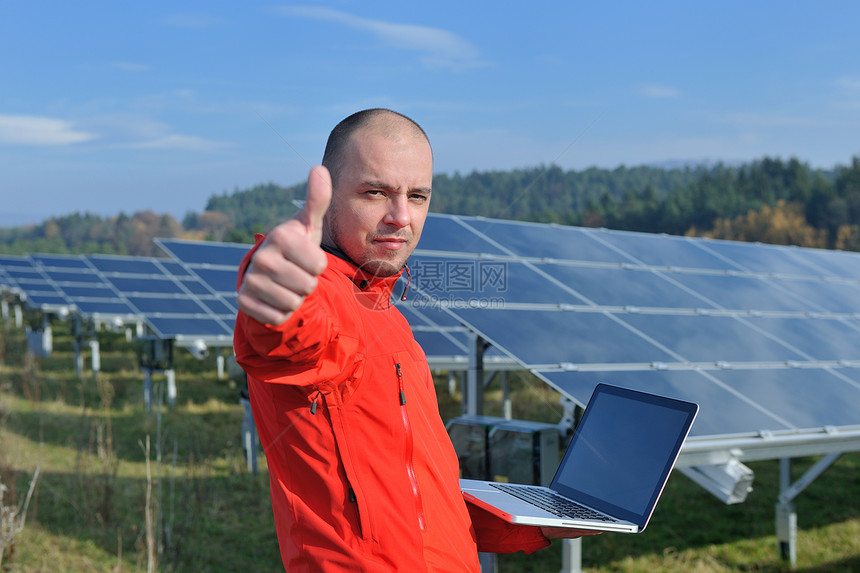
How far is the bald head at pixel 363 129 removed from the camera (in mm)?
1601

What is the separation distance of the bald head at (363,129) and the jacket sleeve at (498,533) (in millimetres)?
1086

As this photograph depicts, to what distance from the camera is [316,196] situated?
37.3 inches

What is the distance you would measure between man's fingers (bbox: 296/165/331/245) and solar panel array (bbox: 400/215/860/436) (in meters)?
2.85

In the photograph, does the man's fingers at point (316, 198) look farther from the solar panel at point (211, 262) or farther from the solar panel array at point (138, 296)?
the solar panel at point (211, 262)

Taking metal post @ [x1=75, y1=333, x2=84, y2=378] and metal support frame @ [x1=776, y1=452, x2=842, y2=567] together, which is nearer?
metal support frame @ [x1=776, y1=452, x2=842, y2=567]

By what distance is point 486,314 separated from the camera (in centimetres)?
450

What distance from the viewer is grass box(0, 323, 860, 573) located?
6.08 metres

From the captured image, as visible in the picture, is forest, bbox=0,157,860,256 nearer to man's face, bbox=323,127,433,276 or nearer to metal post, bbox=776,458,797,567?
metal post, bbox=776,458,797,567

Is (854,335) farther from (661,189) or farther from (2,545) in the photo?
(661,189)

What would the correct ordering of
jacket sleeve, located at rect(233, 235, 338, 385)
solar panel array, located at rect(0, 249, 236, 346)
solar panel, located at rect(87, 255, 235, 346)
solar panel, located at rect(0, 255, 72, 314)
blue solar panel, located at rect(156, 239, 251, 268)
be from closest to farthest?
jacket sleeve, located at rect(233, 235, 338, 385), solar panel, located at rect(87, 255, 235, 346), solar panel array, located at rect(0, 249, 236, 346), blue solar panel, located at rect(156, 239, 251, 268), solar panel, located at rect(0, 255, 72, 314)

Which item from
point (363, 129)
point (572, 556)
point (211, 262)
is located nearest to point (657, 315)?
point (572, 556)

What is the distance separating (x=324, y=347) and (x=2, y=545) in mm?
4098

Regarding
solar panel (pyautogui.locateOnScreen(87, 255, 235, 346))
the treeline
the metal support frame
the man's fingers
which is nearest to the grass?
the metal support frame

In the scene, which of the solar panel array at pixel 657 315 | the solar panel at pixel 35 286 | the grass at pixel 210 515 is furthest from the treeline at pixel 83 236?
the solar panel array at pixel 657 315
